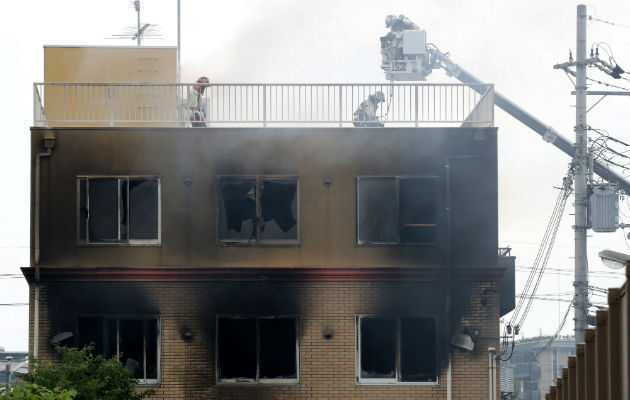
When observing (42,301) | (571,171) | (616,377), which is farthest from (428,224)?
(616,377)

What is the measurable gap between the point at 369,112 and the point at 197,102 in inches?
144

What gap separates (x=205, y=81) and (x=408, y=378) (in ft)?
24.7

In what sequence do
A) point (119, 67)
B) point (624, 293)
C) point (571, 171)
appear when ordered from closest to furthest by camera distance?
point (624, 293)
point (119, 67)
point (571, 171)

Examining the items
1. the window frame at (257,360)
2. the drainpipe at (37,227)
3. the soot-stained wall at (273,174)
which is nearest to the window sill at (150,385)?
the window frame at (257,360)

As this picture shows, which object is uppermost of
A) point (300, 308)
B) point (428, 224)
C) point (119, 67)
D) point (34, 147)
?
point (119, 67)

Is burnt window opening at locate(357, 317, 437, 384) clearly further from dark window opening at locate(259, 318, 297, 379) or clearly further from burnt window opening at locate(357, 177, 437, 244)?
burnt window opening at locate(357, 177, 437, 244)

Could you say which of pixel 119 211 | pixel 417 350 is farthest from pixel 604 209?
pixel 119 211

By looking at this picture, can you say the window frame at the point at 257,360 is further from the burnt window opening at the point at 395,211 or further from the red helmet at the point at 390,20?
the red helmet at the point at 390,20

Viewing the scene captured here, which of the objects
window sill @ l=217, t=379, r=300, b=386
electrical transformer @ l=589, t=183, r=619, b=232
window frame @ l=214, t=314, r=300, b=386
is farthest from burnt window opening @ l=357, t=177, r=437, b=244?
electrical transformer @ l=589, t=183, r=619, b=232

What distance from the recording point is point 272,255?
25.3 metres

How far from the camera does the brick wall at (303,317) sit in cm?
2494

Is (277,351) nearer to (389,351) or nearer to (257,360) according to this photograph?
(257,360)

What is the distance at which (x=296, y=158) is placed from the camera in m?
25.4

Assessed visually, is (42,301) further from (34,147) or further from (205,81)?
(205,81)
